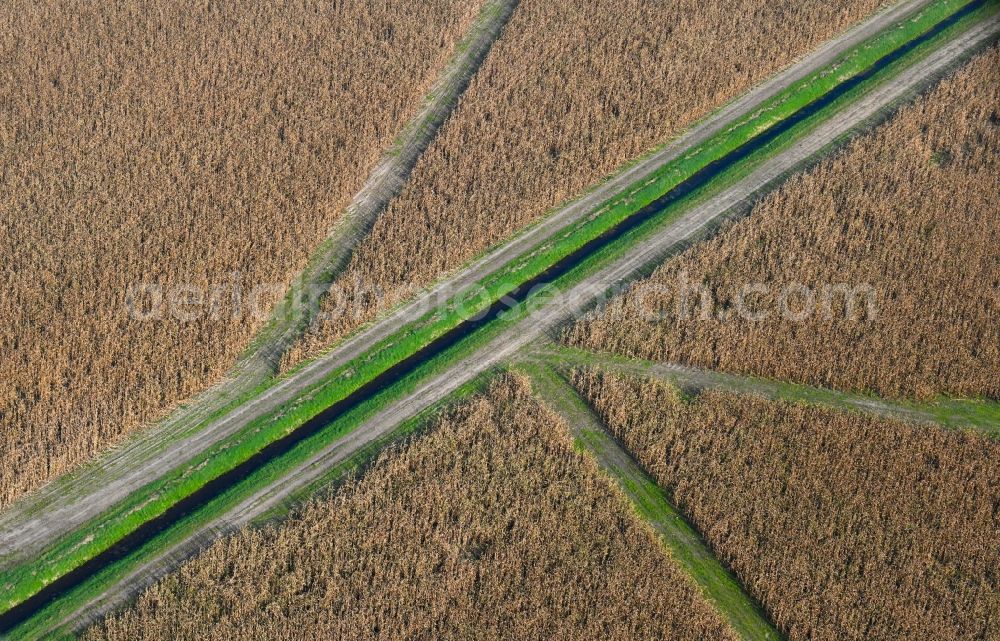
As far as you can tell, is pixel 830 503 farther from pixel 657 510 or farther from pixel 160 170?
pixel 160 170

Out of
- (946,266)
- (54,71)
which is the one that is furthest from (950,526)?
(54,71)

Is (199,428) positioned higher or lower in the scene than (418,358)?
higher

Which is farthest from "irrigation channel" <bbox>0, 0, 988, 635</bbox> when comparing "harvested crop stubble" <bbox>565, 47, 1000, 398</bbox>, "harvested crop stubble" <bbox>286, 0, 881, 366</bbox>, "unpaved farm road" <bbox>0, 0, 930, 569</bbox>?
"harvested crop stubble" <bbox>565, 47, 1000, 398</bbox>

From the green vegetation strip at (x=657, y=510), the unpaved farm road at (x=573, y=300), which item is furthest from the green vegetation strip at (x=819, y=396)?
the unpaved farm road at (x=573, y=300)

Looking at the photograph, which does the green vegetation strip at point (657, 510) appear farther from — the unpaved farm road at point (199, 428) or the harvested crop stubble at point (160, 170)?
the harvested crop stubble at point (160, 170)

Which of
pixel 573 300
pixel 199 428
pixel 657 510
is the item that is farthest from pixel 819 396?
pixel 199 428

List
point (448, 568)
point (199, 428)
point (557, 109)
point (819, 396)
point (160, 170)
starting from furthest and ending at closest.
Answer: point (557, 109) → point (160, 170) → point (819, 396) → point (199, 428) → point (448, 568)

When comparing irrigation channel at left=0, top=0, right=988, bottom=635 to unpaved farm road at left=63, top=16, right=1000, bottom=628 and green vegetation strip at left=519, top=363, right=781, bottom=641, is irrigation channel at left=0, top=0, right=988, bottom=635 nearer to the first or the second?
unpaved farm road at left=63, top=16, right=1000, bottom=628
